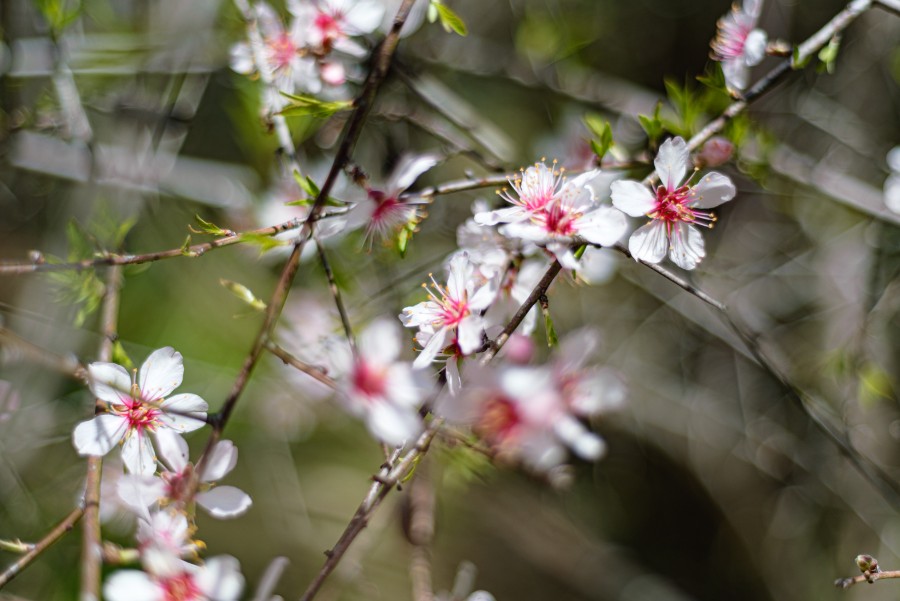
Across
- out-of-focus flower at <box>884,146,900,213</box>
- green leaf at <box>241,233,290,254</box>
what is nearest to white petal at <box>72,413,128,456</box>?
green leaf at <box>241,233,290,254</box>

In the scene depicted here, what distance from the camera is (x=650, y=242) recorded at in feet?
2.87

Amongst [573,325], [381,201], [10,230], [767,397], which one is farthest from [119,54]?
[767,397]

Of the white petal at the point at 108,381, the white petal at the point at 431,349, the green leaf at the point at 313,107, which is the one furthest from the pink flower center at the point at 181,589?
the green leaf at the point at 313,107

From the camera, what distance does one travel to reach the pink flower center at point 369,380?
2.43 ft

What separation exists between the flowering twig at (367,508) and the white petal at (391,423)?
0.07ft

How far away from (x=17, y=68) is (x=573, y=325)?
1588mm

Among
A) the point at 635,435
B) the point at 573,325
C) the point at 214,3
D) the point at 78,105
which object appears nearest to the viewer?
the point at 78,105

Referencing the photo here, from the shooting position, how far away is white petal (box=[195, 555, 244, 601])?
2.47ft

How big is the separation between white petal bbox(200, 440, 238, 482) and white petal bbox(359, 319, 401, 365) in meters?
0.24

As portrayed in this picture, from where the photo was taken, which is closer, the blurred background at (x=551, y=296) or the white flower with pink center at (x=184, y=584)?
the white flower with pink center at (x=184, y=584)

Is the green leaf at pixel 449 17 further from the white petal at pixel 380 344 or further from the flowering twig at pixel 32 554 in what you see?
the flowering twig at pixel 32 554

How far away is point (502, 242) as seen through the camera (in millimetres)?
979

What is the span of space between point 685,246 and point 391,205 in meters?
0.38

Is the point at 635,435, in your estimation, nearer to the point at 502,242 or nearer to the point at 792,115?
the point at 792,115
